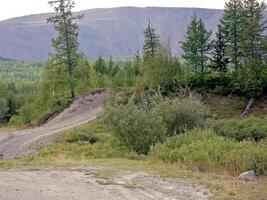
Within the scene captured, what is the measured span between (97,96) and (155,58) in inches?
337

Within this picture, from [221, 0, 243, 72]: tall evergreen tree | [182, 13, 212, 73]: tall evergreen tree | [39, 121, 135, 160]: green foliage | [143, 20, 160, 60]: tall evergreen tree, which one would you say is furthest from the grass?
[143, 20, 160, 60]: tall evergreen tree

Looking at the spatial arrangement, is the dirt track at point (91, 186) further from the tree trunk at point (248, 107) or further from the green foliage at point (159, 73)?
the green foliage at point (159, 73)

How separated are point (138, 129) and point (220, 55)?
114 feet

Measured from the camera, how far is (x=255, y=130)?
121ft

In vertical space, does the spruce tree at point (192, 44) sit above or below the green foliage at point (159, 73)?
above

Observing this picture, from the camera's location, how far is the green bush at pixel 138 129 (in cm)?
2997

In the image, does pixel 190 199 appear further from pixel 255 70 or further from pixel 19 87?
pixel 19 87

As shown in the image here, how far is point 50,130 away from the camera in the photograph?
1877 inches

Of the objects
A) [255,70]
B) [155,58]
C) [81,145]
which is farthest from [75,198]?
[155,58]

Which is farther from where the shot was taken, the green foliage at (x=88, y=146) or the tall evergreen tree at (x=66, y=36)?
the tall evergreen tree at (x=66, y=36)

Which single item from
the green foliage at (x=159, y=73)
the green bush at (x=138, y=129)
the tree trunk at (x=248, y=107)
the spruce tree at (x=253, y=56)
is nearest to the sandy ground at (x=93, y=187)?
the green bush at (x=138, y=129)

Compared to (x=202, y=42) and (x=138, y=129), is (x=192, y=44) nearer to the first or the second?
(x=202, y=42)

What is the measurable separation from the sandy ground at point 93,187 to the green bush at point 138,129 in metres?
10.7

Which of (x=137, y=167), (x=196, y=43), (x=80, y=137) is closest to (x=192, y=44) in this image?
(x=196, y=43)
